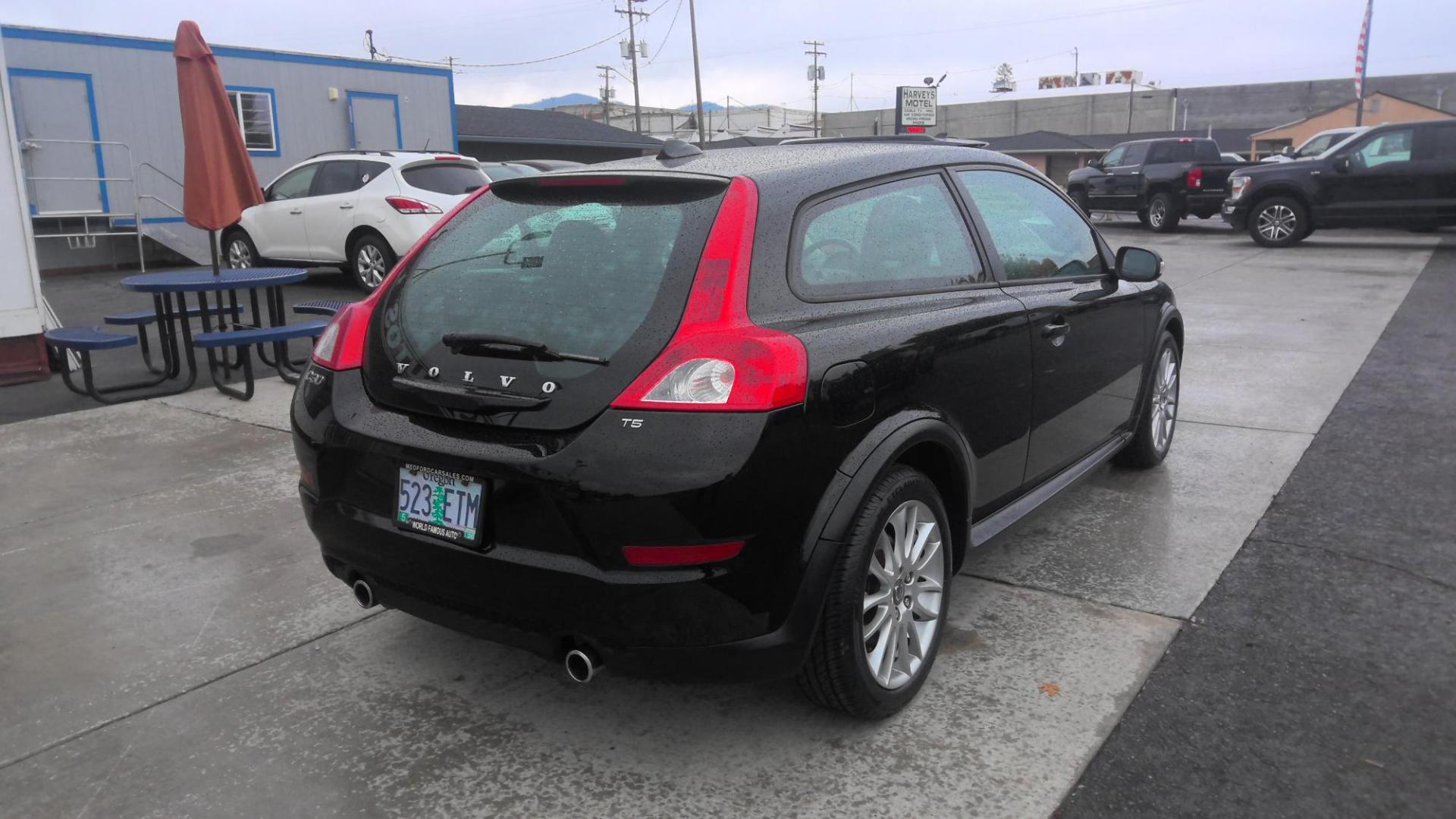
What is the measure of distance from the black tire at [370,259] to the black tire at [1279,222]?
13.3 metres

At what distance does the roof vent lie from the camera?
3.18 metres

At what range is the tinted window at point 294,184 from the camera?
42.4 feet

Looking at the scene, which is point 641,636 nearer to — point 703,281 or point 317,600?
point 703,281

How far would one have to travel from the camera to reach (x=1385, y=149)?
15.5 meters

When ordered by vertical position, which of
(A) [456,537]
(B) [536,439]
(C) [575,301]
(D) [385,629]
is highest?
(C) [575,301]

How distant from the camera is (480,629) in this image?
9.05 feet

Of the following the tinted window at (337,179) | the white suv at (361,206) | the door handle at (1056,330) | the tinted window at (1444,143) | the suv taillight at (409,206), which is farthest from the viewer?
the tinted window at (1444,143)

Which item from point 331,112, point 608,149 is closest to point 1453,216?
point 331,112

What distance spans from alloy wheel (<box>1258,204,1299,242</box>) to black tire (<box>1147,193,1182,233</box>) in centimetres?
386

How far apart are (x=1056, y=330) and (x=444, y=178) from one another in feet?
32.5

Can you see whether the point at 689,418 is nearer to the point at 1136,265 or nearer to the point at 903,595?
the point at 903,595

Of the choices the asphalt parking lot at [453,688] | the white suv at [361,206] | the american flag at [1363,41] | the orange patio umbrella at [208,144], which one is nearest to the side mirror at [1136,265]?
the asphalt parking lot at [453,688]

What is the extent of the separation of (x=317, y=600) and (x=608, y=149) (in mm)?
32914

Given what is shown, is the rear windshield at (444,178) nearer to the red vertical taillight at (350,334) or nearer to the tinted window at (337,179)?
the tinted window at (337,179)
